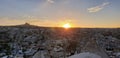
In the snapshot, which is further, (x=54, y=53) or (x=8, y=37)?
(x=8, y=37)

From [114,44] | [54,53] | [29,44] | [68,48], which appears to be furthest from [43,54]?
[114,44]

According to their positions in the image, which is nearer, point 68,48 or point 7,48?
point 68,48

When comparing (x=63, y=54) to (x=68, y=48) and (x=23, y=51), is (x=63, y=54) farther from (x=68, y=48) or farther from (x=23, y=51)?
A: (x=23, y=51)

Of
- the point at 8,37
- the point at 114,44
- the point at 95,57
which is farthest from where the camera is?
the point at 8,37

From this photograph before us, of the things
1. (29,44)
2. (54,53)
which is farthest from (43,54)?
(29,44)

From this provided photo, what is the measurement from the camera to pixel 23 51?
108ft

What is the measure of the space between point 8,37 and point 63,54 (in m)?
20.0

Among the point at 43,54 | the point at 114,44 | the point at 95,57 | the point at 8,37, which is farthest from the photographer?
the point at 8,37

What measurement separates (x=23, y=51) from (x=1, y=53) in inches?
127

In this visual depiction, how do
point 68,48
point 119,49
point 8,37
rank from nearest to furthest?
point 68,48 < point 119,49 < point 8,37

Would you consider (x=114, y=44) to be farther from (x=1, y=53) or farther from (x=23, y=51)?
(x=1, y=53)

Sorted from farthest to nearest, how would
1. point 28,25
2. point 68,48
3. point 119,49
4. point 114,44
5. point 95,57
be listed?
point 28,25
point 114,44
point 119,49
point 68,48
point 95,57

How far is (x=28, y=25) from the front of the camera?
2462 inches

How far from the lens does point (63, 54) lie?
2912 cm
